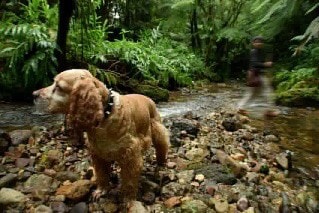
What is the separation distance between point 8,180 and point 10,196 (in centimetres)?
35

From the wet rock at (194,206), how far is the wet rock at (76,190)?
3.07ft

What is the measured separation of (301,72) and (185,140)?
7.86m

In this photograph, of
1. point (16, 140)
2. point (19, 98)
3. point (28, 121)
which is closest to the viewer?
point (16, 140)

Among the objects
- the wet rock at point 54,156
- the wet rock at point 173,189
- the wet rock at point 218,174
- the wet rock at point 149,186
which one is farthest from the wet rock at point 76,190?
the wet rock at point 218,174

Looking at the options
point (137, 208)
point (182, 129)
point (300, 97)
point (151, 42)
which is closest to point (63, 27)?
point (182, 129)

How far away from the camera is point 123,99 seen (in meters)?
3.22

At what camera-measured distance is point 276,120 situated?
7488mm

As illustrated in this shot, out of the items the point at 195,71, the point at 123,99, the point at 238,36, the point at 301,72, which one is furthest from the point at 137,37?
the point at 123,99

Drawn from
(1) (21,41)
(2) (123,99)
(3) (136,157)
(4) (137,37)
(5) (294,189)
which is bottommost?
(5) (294,189)

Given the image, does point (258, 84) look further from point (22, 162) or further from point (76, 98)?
point (76, 98)

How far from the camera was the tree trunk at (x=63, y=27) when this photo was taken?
6.56 meters

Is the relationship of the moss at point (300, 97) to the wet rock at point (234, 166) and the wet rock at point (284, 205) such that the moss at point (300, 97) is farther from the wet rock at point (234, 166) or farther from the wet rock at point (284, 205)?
the wet rock at point (284, 205)

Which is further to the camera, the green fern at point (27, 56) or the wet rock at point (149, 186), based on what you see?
the green fern at point (27, 56)

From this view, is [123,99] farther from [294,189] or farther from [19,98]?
[19,98]
